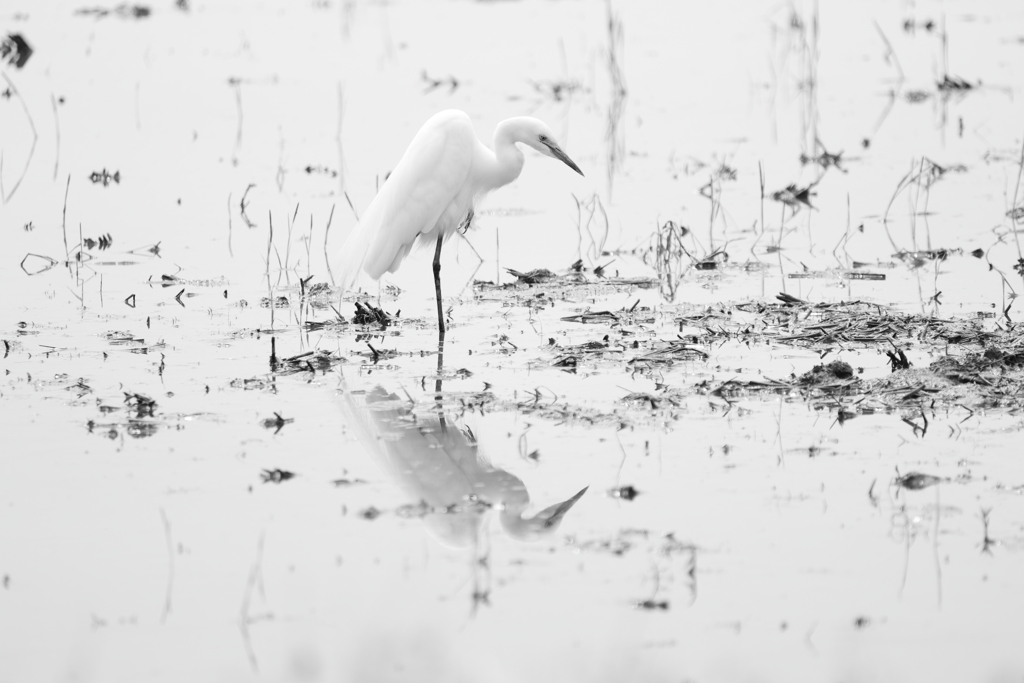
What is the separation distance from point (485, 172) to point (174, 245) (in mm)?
2725

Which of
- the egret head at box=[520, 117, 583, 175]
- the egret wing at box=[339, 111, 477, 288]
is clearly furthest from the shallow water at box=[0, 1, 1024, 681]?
the egret head at box=[520, 117, 583, 175]

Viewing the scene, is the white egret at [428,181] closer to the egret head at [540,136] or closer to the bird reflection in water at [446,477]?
the egret head at [540,136]

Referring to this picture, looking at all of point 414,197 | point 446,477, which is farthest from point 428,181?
point 446,477

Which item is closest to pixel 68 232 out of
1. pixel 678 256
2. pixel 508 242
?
pixel 508 242

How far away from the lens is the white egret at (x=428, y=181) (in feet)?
23.8

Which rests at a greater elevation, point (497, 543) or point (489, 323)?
point (489, 323)

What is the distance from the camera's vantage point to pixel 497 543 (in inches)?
171

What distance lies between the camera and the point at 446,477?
16.2 feet

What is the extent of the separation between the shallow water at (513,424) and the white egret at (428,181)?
410 millimetres

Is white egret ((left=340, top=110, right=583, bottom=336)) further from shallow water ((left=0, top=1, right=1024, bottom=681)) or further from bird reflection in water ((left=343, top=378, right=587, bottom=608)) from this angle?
bird reflection in water ((left=343, top=378, right=587, bottom=608))

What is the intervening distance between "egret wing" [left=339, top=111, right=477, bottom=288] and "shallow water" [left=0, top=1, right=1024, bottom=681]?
1.26 ft

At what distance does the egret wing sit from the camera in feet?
23.8

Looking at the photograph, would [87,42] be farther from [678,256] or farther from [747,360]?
[747,360]

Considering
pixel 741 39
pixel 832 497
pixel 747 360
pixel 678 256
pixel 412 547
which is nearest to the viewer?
pixel 412 547
